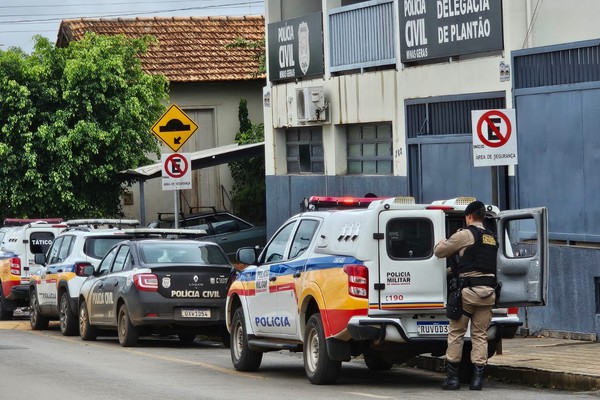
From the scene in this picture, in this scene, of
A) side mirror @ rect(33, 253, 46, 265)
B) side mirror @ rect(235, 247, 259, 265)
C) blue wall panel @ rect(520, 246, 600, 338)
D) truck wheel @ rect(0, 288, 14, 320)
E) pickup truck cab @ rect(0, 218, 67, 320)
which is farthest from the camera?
truck wheel @ rect(0, 288, 14, 320)

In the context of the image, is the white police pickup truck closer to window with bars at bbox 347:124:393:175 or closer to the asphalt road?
the asphalt road

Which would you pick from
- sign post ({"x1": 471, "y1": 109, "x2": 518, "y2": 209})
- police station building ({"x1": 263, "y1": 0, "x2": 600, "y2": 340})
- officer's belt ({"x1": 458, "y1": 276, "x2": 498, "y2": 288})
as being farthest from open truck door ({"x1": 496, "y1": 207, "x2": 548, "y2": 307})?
police station building ({"x1": 263, "y1": 0, "x2": 600, "y2": 340})

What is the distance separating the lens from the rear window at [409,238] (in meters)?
13.9

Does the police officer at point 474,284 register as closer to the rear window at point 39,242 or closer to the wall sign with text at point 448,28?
the wall sign with text at point 448,28

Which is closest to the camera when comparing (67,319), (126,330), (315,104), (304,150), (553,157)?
(553,157)

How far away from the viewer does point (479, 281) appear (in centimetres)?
1380

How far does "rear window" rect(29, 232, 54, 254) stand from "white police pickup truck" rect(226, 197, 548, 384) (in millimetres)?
13928

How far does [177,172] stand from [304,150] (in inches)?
165

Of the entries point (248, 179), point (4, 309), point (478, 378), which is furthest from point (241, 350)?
point (248, 179)

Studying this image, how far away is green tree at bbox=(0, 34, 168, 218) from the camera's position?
1350 inches

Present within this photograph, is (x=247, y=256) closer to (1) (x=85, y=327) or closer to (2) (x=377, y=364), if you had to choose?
(2) (x=377, y=364)

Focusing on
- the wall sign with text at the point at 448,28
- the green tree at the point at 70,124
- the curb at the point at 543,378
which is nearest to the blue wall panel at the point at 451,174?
the wall sign with text at the point at 448,28

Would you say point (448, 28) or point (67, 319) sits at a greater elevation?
point (448, 28)

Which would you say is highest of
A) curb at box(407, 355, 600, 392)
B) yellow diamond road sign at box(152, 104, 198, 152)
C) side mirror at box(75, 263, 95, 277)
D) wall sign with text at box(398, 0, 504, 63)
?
wall sign with text at box(398, 0, 504, 63)
